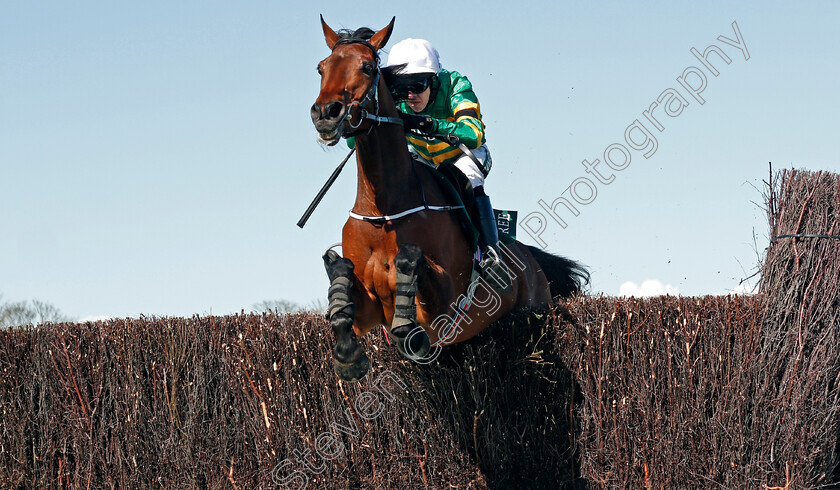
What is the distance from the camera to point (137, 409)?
7242mm

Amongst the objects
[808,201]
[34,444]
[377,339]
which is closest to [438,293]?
[377,339]

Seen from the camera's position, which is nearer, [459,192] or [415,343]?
[415,343]

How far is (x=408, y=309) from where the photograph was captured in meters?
5.10

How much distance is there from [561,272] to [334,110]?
4615 mm

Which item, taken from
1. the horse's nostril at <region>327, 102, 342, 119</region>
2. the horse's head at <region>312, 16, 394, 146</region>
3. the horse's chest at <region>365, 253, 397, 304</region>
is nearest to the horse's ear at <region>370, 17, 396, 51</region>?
the horse's head at <region>312, 16, 394, 146</region>

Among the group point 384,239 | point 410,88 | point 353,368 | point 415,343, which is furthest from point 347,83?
point 353,368

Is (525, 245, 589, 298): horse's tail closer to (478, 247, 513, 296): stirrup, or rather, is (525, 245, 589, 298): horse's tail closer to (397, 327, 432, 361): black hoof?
(478, 247, 513, 296): stirrup

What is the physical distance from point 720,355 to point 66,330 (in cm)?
564

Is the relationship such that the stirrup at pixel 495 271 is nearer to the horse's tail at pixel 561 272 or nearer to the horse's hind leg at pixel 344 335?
the horse's hind leg at pixel 344 335

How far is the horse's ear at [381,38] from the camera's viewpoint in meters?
5.41

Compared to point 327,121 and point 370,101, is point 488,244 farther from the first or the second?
point 327,121

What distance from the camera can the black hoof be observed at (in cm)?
505

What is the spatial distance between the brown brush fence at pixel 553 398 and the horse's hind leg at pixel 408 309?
4.53 ft

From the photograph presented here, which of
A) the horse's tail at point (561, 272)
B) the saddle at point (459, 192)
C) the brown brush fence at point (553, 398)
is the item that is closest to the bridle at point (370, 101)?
the saddle at point (459, 192)
